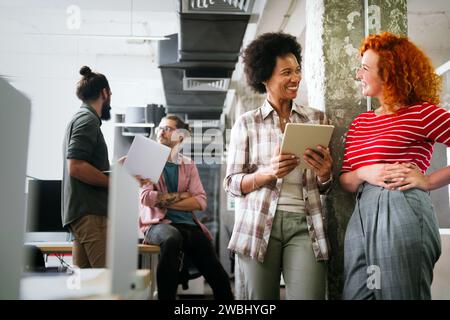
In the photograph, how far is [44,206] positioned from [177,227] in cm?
98

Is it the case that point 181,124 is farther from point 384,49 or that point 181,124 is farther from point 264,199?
point 384,49

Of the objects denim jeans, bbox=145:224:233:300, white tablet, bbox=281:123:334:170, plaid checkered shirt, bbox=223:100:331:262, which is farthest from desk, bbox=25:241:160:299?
white tablet, bbox=281:123:334:170

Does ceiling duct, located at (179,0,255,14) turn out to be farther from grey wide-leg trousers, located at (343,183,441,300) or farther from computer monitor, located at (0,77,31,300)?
computer monitor, located at (0,77,31,300)

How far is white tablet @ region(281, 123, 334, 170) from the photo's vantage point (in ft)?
4.86

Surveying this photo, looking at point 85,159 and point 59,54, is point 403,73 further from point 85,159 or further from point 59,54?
point 59,54

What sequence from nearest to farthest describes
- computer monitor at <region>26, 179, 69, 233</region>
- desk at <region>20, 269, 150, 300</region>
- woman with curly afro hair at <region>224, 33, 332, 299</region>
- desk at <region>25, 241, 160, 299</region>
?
desk at <region>20, 269, 150, 300</region> < woman with curly afro hair at <region>224, 33, 332, 299</region> < desk at <region>25, 241, 160, 299</region> < computer monitor at <region>26, 179, 69, 233</region>

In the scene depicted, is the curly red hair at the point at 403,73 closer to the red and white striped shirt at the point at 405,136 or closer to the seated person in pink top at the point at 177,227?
the red and white striped shirt at the point at 405,136

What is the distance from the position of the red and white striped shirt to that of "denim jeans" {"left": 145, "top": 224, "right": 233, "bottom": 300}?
118 centimetres

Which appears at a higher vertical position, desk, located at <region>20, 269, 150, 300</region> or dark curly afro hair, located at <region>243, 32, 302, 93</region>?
dark curly afro hair, located at <region>243, 32, 302, 93</region>

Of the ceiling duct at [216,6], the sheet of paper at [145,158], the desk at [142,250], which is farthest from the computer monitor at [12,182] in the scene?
the ceiling duct at [216,6]

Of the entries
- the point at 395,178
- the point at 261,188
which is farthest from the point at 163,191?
the point at 395,178

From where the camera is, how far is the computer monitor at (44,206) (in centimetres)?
283

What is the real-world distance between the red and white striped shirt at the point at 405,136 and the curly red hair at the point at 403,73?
52mm
